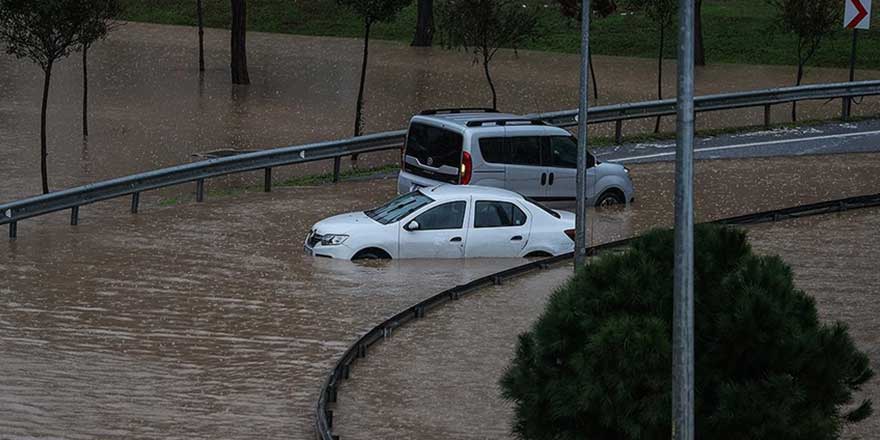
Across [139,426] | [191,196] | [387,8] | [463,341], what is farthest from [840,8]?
[139,426]

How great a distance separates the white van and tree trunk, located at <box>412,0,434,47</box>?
28.9 meters

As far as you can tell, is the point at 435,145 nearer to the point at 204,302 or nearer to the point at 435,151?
the point at 435,151

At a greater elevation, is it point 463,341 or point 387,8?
point 387,8

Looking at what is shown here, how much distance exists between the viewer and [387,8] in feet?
111

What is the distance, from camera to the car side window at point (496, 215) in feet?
67.4

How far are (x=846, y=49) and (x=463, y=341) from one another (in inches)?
1462

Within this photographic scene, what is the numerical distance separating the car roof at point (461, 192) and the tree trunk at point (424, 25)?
106ft

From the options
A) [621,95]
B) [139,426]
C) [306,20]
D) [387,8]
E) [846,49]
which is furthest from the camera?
[306,20]

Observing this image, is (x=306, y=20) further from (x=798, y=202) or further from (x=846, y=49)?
(x=798, y=202)

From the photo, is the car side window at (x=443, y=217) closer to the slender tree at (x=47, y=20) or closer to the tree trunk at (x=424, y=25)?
the slender tree at (x=47, y=20)

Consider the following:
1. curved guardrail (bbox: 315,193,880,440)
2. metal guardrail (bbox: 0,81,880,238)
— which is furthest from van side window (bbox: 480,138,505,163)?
metal guardrail (bbox: 0,81,880,238)

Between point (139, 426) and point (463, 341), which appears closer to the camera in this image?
point (139, 426)

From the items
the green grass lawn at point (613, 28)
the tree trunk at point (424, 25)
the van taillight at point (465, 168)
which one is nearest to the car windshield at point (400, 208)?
the van taillight at point (465, 168)

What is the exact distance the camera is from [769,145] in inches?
1220
